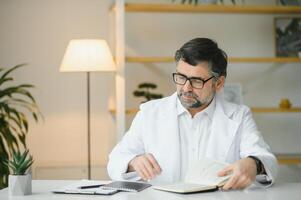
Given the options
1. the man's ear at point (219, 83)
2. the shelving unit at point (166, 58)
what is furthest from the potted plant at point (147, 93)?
the man's ear at point (219, 83)

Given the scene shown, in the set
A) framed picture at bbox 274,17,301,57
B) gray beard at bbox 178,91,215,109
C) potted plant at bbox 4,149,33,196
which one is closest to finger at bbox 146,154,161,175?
gray beard at bbox 178,91,215,109

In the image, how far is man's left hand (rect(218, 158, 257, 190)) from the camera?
206 centimetres

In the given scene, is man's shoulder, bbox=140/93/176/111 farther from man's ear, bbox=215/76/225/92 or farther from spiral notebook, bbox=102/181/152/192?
spiral notebook, bbox=102/181/152/192

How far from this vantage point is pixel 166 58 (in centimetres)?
390

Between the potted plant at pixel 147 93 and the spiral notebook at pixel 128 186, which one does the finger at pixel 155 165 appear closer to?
the spiral notebook at pixel 128 186

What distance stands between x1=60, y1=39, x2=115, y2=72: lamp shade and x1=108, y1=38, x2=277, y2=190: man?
1.14 meters

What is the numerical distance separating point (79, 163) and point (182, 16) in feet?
4.63

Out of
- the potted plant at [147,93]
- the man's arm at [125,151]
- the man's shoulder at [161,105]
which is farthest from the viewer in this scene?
the potted plant at [147,93]

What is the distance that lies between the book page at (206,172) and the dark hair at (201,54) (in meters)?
0.51

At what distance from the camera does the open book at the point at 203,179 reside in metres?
2.05

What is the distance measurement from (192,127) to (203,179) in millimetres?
504

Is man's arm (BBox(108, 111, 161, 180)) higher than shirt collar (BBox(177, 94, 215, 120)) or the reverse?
the reverse

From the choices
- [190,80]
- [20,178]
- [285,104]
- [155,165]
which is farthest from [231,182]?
[285,104]

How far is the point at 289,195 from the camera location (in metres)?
1.99
